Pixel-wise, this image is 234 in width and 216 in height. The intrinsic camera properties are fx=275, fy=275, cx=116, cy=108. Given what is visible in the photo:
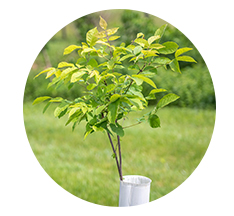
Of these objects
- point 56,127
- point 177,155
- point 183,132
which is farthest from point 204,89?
point 56,127

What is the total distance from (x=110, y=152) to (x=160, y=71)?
154 cm

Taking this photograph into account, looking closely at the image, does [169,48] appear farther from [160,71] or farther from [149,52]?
[160,71]

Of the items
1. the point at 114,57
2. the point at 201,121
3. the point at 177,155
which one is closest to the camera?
the point at 114,57

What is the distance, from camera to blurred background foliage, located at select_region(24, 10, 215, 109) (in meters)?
3.39

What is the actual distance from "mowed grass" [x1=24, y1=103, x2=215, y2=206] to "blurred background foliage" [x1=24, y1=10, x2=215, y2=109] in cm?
26

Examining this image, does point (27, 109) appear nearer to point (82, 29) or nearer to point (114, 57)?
point (82, 29)

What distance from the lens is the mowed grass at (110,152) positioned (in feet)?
7.59

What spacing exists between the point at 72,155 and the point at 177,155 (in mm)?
1041

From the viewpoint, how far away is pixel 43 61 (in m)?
3.69

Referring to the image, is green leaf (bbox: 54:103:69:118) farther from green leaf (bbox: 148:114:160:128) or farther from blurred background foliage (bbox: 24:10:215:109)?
blurred background foliage (bbox: 24:10:215:109)

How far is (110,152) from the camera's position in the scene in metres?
2.75

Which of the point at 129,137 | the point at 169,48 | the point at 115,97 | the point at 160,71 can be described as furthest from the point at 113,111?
the point at 160,71

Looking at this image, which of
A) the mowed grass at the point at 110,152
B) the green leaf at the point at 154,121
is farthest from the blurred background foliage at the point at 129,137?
the green leaf at the point at 154,121

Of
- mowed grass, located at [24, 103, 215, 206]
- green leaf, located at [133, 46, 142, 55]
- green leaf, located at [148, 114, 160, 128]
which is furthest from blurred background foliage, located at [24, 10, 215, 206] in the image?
green leaf, located at [133, 46, 142, 55]
